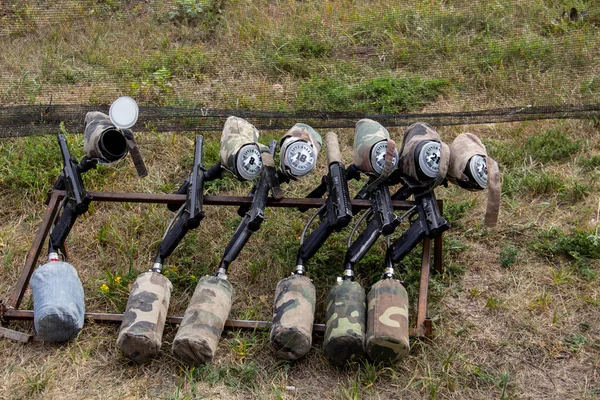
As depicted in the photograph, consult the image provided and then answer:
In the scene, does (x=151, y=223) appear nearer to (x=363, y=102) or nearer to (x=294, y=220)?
(x=294, y=220)

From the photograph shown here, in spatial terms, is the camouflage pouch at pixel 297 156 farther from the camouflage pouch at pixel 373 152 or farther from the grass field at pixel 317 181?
the grass field at pixel 317 181

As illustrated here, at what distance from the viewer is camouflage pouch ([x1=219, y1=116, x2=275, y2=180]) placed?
3.66 meters

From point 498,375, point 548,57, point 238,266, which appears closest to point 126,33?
point 238,266

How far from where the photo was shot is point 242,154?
3.66 metres

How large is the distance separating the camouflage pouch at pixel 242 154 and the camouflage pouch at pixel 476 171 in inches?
37.1

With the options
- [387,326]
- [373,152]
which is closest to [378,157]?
[373,152]

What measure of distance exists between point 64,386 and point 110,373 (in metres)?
0.21

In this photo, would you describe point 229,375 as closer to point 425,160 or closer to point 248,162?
point 248,162

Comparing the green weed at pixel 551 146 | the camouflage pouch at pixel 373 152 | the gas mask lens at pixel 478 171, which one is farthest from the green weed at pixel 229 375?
the green weed at pixel 551 146

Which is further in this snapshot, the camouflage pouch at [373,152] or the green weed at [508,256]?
the green weed at [508,256]

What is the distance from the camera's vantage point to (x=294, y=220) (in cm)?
442

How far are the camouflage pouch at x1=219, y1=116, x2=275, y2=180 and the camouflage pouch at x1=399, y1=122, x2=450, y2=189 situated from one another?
70cm

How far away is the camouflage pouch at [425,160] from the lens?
362 cm

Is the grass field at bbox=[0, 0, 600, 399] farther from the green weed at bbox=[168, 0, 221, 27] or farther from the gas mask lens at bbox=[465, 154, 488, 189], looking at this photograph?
the gas mask lens at bbox=[465, 154, 488, 189]
